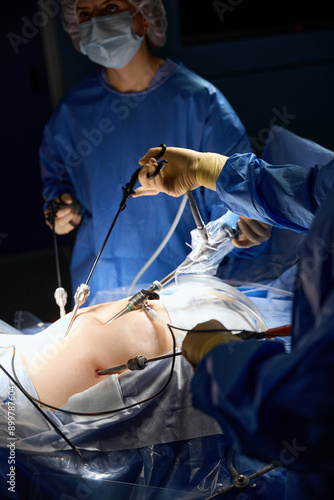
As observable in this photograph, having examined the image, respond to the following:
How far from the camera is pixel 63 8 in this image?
6.64 feet

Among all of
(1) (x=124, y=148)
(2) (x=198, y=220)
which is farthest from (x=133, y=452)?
(1) (x=124, y=148)

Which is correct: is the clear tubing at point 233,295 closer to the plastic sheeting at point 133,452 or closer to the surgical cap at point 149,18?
the plastic sheeting at point 133,452

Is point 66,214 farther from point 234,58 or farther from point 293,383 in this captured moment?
point 293,383

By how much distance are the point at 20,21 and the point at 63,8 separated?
0.68m

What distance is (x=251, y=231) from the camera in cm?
160

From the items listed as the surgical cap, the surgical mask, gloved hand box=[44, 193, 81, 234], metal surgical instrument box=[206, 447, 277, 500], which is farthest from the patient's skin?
the surgical cap

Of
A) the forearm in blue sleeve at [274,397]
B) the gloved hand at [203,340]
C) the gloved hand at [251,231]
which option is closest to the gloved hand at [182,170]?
the gloved hand at [251,231]

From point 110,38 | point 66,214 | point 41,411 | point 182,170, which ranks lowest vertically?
point 41,411

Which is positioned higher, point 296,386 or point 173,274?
point 296,386

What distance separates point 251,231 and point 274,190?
1.01 ft

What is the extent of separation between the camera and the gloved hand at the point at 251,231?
1587 millimetres

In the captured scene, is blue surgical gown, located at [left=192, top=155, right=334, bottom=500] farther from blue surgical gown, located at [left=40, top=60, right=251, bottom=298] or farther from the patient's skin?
blue surgical gown, located at [left=40, top=60, right=251, bottom=298]

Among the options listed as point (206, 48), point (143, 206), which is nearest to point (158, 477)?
point (143, 206)

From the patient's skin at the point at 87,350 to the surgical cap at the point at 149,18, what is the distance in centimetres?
119
